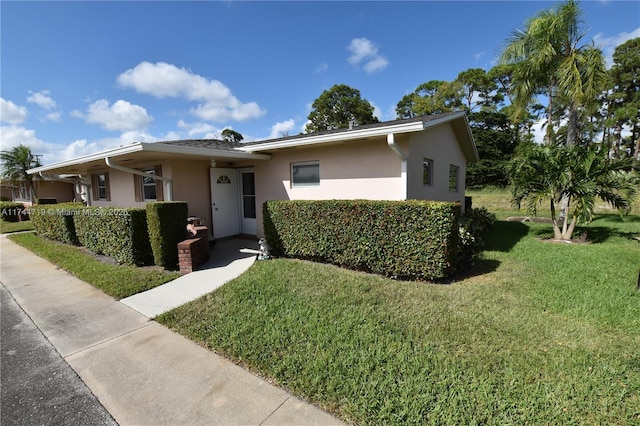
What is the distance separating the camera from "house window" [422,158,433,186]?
786cm

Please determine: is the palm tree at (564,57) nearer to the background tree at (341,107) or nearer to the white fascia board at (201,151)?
the white fascia board at (201,151)

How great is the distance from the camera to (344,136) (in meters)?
6.46

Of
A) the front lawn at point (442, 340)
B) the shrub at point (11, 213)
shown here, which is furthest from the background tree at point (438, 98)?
the shrub at point (11, 213)

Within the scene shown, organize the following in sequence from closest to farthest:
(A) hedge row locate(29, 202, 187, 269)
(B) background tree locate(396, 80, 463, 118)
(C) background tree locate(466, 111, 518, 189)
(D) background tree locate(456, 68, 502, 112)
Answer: (A) hedge row locate(29, 202, 187, 269) → (C) background tree locate(466, 111, 518, 189) → (D) background tree locate(456, 68, 502, 112) → (B) background tree locate(396, 80, 463, 118)

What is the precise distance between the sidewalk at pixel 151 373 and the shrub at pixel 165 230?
5.18ft

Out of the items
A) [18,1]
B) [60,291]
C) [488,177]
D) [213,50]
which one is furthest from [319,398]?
[488,177]

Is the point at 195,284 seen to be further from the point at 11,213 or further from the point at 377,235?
the point at 11,213

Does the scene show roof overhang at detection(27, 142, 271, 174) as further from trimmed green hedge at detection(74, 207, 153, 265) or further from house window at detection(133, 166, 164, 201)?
trimmed green hedge at detection(74, 207, 153, 265)

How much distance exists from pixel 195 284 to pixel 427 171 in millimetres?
6822

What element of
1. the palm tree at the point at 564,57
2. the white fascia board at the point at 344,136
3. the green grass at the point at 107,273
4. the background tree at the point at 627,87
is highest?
the background tree at the point at 627,87

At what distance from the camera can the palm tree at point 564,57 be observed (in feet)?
31.9

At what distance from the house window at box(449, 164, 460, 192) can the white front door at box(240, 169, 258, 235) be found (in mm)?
7210

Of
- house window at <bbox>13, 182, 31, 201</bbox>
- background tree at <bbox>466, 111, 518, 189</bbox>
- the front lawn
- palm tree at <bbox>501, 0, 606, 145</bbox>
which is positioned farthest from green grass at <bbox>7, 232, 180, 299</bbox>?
background tree at <bbox>466, 111, 518, 189</bbox>

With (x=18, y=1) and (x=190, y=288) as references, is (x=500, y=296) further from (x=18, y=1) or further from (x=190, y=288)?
(x=18, y=1)
